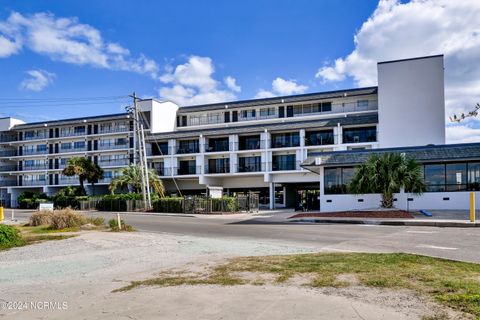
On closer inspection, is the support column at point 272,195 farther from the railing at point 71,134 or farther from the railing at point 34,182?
the railing at point 34,182

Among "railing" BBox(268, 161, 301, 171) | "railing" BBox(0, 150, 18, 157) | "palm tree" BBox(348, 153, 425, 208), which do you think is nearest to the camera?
"palm tree" BBox(348, 153, 425, 208)

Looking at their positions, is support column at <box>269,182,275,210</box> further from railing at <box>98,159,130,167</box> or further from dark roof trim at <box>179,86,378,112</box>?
railing at <box>98,159,130,167</box>

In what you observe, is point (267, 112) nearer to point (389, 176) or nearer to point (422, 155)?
point (422, 155)

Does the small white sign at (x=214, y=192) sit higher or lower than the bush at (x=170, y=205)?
higher

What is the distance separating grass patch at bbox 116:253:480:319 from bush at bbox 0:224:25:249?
9.58 meters

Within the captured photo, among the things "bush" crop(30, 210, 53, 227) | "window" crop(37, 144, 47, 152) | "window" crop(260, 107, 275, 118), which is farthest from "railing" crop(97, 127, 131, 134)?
"bush" crop(30, 210, 53, 227)

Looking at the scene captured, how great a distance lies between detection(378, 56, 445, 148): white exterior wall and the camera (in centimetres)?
4722

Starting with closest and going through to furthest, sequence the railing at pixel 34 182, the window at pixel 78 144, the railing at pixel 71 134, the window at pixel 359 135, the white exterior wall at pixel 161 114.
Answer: the window at pixel 359 135
the white exterior wall at pixel 161 114
the railing at pixel 71 134
the window at pixel 78 144
the railing at pixel 34 182

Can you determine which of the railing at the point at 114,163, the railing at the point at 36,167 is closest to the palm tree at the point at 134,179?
the railing at the point at 114,163

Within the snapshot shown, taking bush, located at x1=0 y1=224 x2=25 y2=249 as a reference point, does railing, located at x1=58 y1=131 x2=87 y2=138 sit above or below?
above

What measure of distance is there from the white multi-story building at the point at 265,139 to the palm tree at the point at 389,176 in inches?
166

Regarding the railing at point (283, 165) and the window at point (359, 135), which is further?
the railing at point (283, 165)

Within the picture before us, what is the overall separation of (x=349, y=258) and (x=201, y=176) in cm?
4546

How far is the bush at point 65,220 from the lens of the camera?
72.6ft
